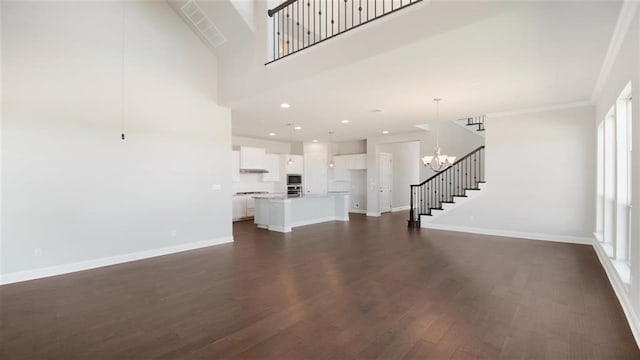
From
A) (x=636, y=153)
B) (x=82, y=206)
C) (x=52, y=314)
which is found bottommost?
(x=52, y=314)

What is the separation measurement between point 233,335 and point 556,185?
6638 millimetres

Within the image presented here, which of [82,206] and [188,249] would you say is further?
[188,249]

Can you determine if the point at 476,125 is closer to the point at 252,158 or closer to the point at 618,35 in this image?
the point at 618,35

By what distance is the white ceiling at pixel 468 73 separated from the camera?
293 cm

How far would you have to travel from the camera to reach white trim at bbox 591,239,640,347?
99.9 inches

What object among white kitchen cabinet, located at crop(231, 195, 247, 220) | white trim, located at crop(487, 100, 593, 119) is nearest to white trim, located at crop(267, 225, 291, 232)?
white kitchen cabinet, located at crop(231, 195, 247, 220)

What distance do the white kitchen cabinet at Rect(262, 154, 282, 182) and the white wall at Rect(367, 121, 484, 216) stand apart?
317 cm

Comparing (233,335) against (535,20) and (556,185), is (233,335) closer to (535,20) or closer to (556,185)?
(535,20)

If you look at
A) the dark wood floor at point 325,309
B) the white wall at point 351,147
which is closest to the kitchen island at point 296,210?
the dark wood floor at point 325,309

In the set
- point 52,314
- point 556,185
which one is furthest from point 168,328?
point 556,185

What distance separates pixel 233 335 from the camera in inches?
101

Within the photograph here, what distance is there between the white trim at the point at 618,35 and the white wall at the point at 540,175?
1.77 meters

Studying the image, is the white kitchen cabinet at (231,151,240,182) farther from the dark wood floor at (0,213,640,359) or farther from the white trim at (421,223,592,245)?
the white trim at (421,223,592,245)

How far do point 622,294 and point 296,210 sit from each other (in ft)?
20.8
